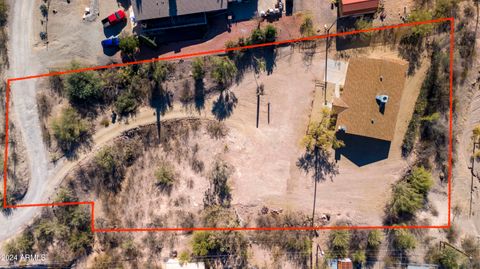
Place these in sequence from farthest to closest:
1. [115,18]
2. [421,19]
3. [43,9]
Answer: [43,9] → [115,18] → [421,19]

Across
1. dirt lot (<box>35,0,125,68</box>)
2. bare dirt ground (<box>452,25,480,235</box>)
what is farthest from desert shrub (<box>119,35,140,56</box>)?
bare dirt ground (<box>452,25,480,235</box>)

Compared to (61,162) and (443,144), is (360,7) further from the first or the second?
(61,162)

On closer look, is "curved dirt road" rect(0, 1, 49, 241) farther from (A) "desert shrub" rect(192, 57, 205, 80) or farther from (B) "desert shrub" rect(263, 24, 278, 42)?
(B) "desert shrub" rect(263, 24, 278, 42)

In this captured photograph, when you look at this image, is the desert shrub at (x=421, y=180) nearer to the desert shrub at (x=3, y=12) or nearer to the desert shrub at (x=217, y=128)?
the desert shrub at (x=217, y=128)

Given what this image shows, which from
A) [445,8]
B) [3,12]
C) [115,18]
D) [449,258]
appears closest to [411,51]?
[445,8]

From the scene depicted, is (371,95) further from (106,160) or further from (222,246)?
(106,160)

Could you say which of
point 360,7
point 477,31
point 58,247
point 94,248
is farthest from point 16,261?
point 477,31

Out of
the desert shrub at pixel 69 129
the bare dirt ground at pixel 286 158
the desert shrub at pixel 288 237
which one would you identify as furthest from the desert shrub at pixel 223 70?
the desert shrub at pixel 288 237
